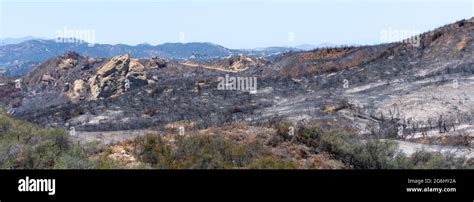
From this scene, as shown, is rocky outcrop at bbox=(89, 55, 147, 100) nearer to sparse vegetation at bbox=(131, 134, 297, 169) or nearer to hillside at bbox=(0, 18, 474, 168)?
hillside at bbox=(0, 18, 474, 168)

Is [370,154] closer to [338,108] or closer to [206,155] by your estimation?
[206,155]

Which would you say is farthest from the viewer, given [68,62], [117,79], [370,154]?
[68,62]

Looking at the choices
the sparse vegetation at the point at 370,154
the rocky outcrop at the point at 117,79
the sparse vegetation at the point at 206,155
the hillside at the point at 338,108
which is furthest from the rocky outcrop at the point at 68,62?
the sparse vegetation at the point at 370,154

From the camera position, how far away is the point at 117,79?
54.2 metres

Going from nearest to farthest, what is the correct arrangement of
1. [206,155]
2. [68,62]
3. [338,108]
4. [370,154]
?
[206,155] → [370,154] → [338,108] → [68,62]

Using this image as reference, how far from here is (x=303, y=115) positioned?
944 inches

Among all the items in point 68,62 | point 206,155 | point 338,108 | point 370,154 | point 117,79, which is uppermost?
point 68,62

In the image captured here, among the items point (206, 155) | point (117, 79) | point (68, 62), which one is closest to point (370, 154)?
point (206, 155)

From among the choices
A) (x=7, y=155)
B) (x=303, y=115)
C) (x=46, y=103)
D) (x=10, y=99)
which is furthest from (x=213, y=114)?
(x=10, y=99)

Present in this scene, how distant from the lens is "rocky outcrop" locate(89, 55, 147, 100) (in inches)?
2085
